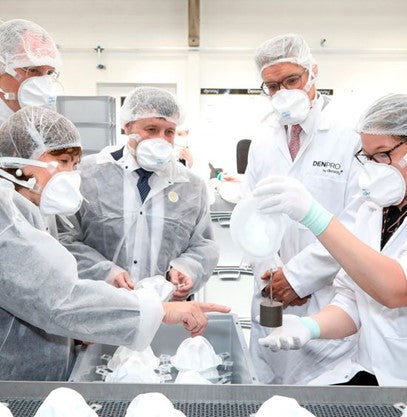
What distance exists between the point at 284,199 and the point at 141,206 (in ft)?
2.60

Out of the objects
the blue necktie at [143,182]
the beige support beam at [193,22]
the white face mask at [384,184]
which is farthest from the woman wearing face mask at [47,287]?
the beige support beam at [193,22]

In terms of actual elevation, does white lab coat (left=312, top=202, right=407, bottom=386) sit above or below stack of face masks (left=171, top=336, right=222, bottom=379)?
above

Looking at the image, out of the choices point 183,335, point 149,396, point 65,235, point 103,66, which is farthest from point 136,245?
point 103,66

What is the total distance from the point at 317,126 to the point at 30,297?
1.24 metres

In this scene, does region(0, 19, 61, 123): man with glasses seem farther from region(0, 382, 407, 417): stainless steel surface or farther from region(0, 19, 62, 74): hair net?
region(0, 382, 407, 417): stainless steel surface

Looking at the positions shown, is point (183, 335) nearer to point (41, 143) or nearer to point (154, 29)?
point (41, 143)

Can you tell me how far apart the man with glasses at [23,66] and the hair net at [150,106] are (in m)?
0.32

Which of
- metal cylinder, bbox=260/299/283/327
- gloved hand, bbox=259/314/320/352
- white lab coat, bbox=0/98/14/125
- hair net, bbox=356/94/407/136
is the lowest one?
gloved hand, bbox=259/314/320/352

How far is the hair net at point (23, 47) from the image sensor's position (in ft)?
5.69

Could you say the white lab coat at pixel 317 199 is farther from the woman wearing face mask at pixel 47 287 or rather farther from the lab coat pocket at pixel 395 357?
the woman wearing face mask at pixel 47 287

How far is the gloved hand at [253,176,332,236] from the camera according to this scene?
113 cm

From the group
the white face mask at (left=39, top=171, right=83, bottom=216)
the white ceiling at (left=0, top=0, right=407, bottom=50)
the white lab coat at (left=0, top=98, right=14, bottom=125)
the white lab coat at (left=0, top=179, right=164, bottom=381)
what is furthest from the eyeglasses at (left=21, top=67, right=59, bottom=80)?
the white ceiling at (left=0, top=0, right=407, bottom=50)

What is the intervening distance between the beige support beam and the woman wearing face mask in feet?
17.5

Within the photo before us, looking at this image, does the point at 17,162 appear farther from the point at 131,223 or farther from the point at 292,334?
the point at 292,334
